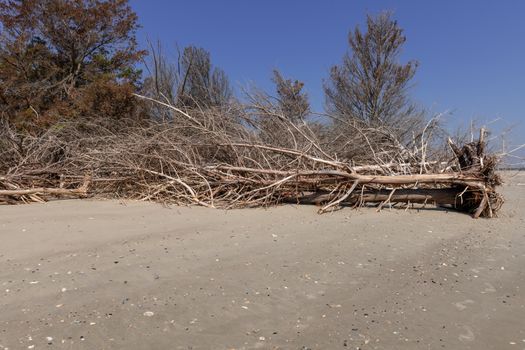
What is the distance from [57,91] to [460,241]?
14159mm

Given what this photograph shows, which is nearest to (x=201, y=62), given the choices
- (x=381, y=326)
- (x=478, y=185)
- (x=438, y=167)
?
(x=438, y=167)

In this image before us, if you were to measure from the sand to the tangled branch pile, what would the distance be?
1.06 meters

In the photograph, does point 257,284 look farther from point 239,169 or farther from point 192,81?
point 192,81

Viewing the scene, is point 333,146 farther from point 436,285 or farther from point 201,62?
point 201,62

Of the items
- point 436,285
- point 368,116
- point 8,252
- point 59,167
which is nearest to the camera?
point 436,285

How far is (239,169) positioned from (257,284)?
3549 mm

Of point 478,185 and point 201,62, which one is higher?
point 201,62

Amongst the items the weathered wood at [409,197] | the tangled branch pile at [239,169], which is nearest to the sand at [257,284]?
the weathered wood at [409,197]

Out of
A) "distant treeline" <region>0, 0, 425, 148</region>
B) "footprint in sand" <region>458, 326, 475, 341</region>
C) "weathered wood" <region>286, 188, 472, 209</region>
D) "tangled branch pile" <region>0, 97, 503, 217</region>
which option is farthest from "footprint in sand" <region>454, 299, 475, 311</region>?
"distant treeline" <region>0, 0, 425, 148</region>

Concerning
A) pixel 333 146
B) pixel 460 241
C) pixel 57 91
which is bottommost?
pixel 460 241

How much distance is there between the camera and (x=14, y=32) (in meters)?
15.3

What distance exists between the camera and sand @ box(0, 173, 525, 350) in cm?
212

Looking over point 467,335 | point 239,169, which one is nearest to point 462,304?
point 467,335

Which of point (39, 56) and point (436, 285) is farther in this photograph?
point (39, 56)
